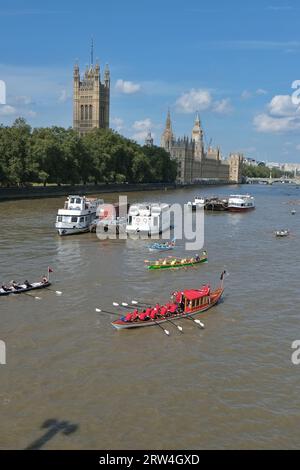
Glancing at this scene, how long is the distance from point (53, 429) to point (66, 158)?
92.0 metres

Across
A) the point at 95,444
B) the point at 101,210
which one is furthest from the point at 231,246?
the point at 95,444

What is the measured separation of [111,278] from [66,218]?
21.9 meters

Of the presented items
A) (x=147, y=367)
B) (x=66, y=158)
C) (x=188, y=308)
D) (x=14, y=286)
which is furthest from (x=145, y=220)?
(x=66, y=158)

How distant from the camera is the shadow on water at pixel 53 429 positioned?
15.4 m

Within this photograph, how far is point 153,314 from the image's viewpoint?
993 inches

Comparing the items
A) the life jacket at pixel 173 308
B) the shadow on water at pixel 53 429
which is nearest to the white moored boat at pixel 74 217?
the life jacket at pixel 173 308

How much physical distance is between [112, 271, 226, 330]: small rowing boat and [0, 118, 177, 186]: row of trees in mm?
64886

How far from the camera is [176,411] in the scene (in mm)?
17328

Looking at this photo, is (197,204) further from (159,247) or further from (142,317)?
(142,317)

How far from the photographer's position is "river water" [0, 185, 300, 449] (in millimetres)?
16156

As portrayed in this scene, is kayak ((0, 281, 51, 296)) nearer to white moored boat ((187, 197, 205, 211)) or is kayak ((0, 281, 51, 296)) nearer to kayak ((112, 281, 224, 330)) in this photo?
kayak ((112, 281, 224, 330))

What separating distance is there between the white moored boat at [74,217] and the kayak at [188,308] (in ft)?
92.9

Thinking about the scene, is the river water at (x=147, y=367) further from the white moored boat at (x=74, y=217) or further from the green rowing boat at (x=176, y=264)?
the white moored boat at (x=74, y=217)

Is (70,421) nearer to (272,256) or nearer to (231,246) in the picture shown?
(272,256)
